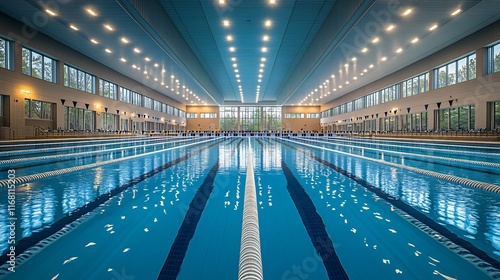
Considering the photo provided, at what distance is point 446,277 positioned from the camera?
158cm

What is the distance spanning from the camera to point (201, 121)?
139ft

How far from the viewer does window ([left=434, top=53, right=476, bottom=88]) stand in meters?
13.9

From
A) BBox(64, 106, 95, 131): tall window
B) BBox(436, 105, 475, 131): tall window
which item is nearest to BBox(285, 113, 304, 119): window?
BBox(436, 105, 475, 131): tall window

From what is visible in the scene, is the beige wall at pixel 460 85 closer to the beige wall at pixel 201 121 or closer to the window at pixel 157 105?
the window at pixel 157 105

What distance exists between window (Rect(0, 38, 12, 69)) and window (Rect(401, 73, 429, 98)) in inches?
857

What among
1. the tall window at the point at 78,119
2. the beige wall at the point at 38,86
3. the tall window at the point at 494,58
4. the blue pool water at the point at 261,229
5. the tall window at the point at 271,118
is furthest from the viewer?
the tall window at the point at 271,118

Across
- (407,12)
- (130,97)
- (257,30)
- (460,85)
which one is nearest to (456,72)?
(460,85)

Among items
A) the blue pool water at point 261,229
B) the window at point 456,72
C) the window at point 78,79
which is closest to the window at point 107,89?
the window at point 78,79

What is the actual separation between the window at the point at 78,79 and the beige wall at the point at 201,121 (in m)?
23.9

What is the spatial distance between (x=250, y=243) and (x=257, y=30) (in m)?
11.8

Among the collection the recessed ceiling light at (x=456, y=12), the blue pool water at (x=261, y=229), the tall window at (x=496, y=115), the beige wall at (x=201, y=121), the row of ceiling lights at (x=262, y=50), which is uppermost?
the row of ceiling lights at (x=262, y=50)

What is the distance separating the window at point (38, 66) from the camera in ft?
43.1

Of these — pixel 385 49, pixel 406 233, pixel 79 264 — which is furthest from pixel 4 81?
pixel 385 49

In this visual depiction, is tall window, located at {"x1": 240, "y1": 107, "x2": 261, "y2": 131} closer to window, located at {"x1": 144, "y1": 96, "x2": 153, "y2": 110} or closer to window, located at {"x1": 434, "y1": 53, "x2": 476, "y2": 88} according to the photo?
window, located at {"x1": 144, "y1": 96, "x2": 153, "y2": 110}
